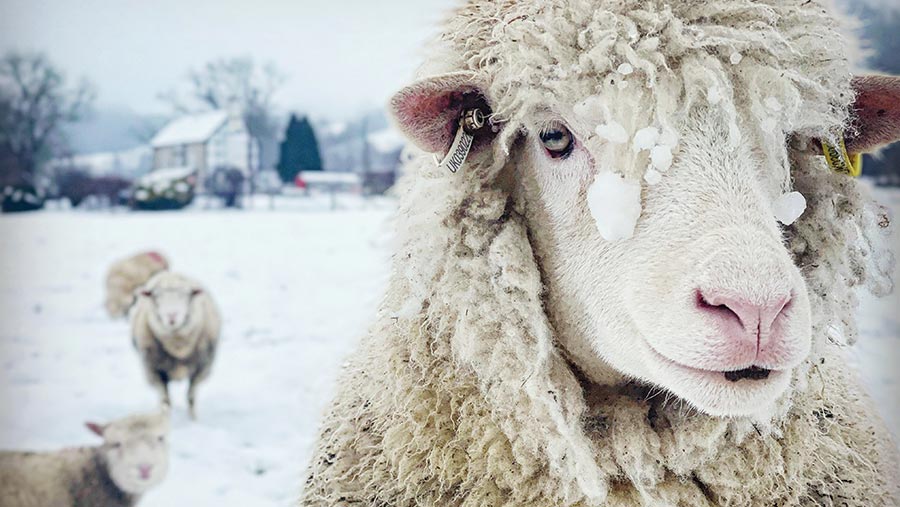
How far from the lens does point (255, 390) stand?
4188mm

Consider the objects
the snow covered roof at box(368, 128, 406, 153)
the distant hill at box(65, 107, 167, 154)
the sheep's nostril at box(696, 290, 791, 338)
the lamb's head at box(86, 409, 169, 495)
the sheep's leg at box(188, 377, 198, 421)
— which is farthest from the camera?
the snow covered roof at box(368, 128, 406, 153)

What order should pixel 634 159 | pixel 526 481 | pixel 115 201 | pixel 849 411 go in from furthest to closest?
pixel 115 201 → pixel 849 411 → pixel 526 481 → pixel 634 159

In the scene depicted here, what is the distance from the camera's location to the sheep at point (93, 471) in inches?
120

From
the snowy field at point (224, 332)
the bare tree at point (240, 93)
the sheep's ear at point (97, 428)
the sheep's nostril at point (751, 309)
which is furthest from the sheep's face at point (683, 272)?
the bare tree at point (240, 93)

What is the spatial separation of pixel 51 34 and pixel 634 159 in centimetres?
461

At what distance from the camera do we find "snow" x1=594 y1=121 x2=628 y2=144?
1001 millimetres

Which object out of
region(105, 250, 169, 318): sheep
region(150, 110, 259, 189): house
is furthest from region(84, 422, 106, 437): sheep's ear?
region(150, 110, 259, 189): house

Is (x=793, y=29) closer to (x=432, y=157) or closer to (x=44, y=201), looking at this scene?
(x=432, y=157)

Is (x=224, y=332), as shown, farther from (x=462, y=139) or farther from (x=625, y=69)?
(x=625, y=69)

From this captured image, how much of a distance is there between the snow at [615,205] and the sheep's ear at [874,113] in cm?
49

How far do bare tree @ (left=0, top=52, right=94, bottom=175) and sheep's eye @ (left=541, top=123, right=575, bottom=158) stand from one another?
4042mm

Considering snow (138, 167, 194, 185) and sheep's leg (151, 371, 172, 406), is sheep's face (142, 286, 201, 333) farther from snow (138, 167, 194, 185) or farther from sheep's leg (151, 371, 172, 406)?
snow (138, 167, 194, 185)

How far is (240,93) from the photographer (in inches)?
217

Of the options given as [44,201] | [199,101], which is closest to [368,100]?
[199,101]
